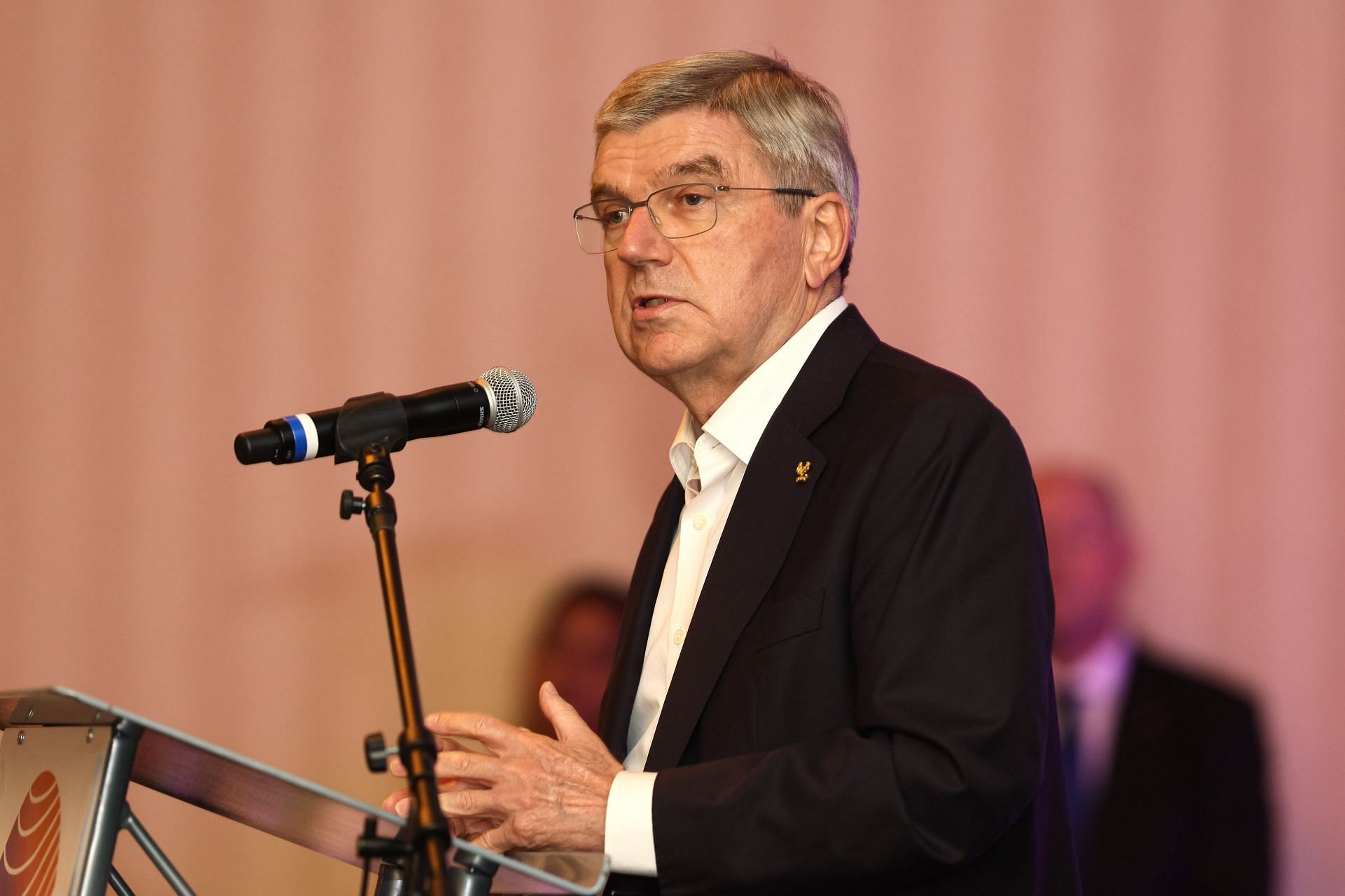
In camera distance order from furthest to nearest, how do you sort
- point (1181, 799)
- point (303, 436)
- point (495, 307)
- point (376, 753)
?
1. point (495, 307)
2. point (1181, 799)
3. point (303, 436)
4. point (376, 753)

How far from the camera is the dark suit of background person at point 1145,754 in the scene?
10.4ft

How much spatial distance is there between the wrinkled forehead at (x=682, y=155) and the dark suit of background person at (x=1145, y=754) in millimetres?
1622

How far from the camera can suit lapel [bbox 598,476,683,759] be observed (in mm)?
2090

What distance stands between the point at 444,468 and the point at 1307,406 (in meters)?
2.28

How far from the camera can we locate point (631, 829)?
1559 mm

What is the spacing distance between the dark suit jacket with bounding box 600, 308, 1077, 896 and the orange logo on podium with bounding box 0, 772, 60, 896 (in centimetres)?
64

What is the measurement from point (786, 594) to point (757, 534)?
0.41ft

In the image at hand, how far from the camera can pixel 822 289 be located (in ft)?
7.46

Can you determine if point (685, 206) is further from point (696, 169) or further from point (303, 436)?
point (303, 436)

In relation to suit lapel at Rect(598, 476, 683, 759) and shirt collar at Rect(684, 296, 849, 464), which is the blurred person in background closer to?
suit lapel at Rect(598, 476, 683, 759)

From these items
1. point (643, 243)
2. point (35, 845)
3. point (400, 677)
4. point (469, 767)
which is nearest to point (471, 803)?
point (469, 767)

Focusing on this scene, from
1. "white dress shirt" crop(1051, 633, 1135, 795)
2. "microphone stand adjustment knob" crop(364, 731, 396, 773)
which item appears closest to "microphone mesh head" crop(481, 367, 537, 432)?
"microphone stand adjustment knob" crop(364, 731, 396, 773)

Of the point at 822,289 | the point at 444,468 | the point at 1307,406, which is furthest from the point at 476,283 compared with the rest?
the point at 1307,406

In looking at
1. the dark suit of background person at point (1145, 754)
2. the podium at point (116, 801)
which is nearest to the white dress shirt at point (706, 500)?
the podium at point (116, 801)
